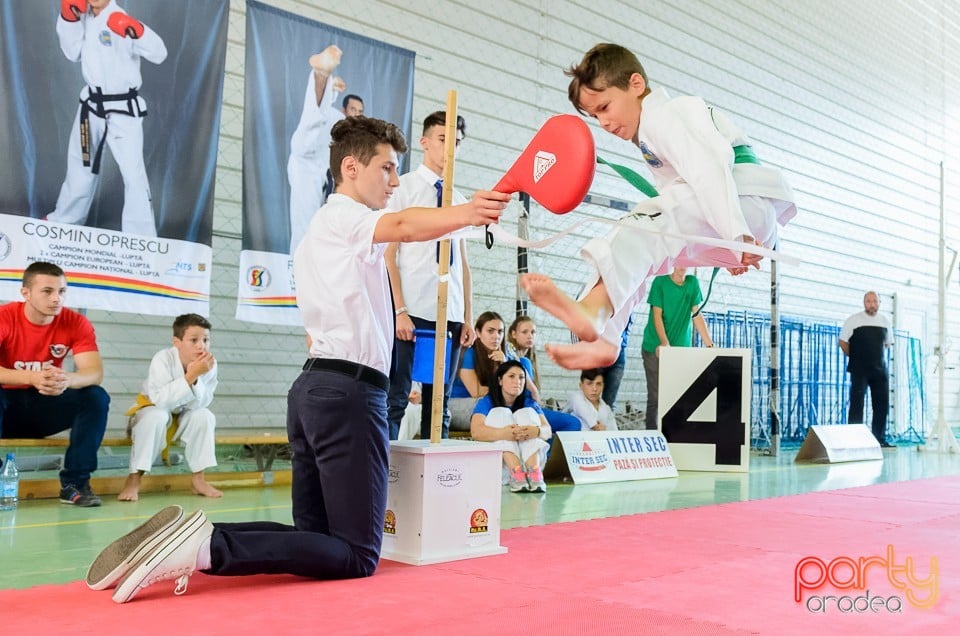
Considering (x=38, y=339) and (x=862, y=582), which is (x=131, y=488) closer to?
(x=38, y=339)

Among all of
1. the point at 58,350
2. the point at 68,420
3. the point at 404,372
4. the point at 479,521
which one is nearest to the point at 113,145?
the point at 58,350

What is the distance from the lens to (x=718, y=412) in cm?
734

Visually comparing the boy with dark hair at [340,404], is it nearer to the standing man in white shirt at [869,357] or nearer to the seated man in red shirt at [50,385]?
the seated man in red shirt at [50,385]

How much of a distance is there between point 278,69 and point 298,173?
0.68 m

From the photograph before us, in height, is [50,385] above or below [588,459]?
above

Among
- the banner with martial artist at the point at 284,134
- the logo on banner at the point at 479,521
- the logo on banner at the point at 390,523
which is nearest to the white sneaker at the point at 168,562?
the logo on banner at the point at 390,523

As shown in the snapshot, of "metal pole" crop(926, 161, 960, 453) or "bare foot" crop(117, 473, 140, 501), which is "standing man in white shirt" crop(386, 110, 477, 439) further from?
"metal pole" crop(926, 161, 960, 453)

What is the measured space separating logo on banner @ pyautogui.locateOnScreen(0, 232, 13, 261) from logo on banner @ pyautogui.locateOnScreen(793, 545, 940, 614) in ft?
13.4

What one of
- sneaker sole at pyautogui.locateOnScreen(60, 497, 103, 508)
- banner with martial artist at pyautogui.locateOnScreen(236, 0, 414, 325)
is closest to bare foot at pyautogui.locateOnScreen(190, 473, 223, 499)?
sneaker sole at pyautogui.locateOnScreen(60, 497, 103, 508)

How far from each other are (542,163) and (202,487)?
3344 millimetres

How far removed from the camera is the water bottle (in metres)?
4.51

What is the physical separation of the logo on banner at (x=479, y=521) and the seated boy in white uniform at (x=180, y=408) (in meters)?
2.14

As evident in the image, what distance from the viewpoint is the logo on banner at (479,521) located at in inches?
136

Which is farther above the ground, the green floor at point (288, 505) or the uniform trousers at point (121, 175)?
the uniform trousers at point (121, 175)
